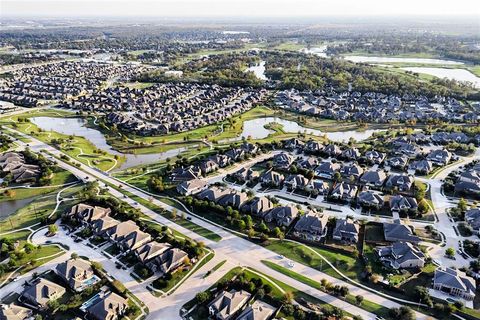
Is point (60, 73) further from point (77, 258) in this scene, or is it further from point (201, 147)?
point (77, 258)

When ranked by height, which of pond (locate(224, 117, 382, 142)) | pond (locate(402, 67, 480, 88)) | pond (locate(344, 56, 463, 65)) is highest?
pond (locate(344, 56, 463, 65))

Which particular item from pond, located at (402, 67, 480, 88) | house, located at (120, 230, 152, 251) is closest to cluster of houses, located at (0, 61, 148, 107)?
house, located at (120, 230, 152, 251)

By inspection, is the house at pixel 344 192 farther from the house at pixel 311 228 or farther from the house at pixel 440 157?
the house at pixel 440 157

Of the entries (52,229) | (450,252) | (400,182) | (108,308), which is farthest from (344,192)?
(52,229)

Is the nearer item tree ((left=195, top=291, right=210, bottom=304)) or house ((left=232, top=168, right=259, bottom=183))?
tree ((left=195, top=291, right=210, bottom=304))

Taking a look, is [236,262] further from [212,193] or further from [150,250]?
[212,193]

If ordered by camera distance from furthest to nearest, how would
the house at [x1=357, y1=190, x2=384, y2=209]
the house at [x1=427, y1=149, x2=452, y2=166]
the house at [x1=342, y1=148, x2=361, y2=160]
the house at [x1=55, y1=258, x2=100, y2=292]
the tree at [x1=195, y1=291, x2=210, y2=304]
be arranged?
the house at [x1=342, y1=148, x2=361, y2=160]
the house at [x1=427, y1=149, x2=452, y2=166]
the house at [x1=357, y1=190, x2=384, y2=209]
the house at [x1=55, y1=258, x2=100, y2=292]
the tree at [x1=195, y1=291, x2=210, y2=304]

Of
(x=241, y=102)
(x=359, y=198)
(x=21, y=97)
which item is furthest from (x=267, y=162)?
(x=21, y=97)

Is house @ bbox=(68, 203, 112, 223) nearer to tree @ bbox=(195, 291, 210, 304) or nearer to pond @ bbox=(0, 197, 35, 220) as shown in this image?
pond @ bbox=(0, 197, 35, 220)
